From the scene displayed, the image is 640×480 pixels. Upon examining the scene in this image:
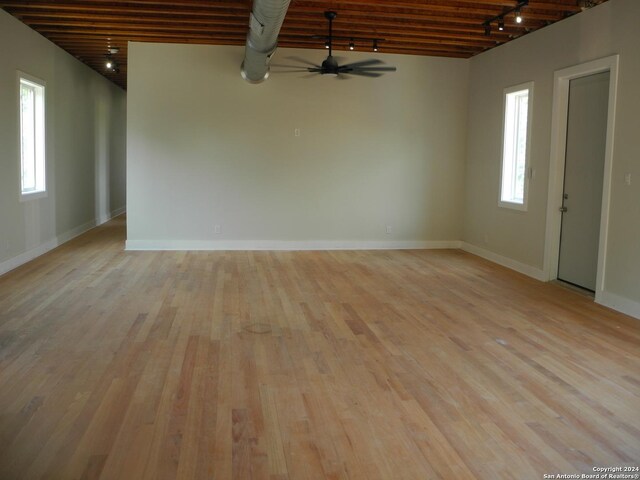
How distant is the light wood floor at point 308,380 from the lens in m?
2.68

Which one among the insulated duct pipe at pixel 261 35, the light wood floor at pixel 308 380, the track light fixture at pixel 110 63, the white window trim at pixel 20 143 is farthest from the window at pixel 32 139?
the insulated duct pipe at pixel 261 35

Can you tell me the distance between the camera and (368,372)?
3787mm

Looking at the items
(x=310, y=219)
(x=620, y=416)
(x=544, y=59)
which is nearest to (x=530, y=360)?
(x=620, y=416)

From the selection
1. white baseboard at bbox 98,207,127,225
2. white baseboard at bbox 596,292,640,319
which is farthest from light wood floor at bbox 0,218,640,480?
white baseboard at bbox 98,207,127,225

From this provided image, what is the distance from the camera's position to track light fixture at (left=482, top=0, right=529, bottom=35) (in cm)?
595

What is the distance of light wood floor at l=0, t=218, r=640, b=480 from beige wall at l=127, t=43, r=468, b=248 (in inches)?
89.7

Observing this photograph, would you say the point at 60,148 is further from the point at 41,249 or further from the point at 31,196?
the point at 41,249

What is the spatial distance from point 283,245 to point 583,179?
4.20 meters

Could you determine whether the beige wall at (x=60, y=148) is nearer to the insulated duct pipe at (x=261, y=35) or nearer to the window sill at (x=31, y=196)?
the window sill at (x=31, y=196)

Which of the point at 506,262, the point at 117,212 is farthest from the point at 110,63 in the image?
the point at 506,262

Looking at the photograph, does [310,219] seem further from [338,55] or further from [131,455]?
[131,455]

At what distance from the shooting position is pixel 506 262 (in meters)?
7.73

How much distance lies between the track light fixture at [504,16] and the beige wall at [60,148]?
17.4 feet

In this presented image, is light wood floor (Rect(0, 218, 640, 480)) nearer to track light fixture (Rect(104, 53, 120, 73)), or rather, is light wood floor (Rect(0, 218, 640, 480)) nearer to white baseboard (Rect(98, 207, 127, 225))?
track light fixture (Rect(104, 53, 120, 73))
